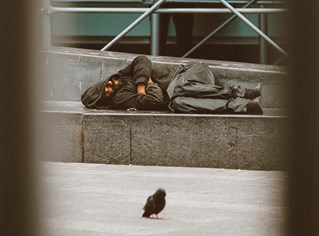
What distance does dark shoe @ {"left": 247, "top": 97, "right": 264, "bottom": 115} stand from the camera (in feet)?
25.3

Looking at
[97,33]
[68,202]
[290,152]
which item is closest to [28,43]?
[290,152]

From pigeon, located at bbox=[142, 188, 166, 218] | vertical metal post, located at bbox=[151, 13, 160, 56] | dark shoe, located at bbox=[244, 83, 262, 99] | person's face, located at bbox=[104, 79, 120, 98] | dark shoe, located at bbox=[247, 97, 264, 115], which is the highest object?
vertical metal post, located at bbox=[151, 13, 160, 56]

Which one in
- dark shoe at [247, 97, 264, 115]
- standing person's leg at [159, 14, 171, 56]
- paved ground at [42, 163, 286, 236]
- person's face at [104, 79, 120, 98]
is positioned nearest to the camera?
paved ground at [42, 163, 286, 236]

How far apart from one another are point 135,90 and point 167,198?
2.36 meters

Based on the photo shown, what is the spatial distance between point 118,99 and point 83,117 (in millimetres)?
446

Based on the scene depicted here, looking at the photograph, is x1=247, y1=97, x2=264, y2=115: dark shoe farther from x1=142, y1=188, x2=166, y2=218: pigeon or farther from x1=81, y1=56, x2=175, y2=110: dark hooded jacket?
x1=142, y1=188, x2=166, y2=218: pigeon

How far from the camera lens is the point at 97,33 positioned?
41.3 feet

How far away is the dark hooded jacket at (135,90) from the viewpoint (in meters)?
8.08

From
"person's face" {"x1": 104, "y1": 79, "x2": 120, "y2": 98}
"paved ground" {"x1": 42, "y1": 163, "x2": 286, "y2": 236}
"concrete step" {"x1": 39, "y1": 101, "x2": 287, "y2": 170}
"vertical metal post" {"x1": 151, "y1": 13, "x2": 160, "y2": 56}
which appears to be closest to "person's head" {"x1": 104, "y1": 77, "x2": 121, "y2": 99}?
"person's face" {"x1": 104, "y1": 79, "x2": 120, "y2": 98}

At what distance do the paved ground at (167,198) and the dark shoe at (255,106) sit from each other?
512 mm

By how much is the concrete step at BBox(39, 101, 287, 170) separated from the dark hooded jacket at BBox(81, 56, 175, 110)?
15cm

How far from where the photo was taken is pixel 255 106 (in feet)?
25.6

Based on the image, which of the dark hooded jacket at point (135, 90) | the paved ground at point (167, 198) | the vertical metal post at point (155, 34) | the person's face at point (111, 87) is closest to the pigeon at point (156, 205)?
the paved ground at point (167, 198)

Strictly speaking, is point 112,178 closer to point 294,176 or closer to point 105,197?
point 105,197
